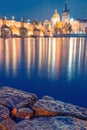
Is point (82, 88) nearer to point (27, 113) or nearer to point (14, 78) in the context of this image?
point (14, 78)

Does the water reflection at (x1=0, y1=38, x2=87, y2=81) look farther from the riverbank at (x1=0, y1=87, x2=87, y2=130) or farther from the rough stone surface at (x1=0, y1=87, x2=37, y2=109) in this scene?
the riverbank at (x1=0, y1=87, x2=87, y2=130)

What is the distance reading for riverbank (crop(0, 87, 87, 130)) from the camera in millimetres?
4488

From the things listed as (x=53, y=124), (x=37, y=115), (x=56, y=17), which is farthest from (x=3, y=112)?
(x=56, y=17)

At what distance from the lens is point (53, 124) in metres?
4.58

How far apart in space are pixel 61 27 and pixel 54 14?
2933 centimetres

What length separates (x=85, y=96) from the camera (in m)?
8.25

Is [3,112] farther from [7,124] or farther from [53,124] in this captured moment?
[53,124]

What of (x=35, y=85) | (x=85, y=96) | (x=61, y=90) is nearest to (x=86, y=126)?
(x=85, y=96)

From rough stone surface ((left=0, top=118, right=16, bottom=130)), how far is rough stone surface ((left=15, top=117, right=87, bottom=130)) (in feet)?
0.52

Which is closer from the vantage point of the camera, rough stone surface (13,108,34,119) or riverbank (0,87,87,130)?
riverbank (0,87,87,130)

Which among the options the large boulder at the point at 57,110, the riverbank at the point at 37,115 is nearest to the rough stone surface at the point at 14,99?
the riverbank at the point at 37,115

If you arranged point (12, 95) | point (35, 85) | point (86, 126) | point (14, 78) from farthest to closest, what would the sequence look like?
point (14, 78)
point (35, 85)
point (12, 95)
point (86, 126)

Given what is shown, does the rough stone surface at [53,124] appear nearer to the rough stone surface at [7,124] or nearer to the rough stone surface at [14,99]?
the rough stone surface at [7,124]

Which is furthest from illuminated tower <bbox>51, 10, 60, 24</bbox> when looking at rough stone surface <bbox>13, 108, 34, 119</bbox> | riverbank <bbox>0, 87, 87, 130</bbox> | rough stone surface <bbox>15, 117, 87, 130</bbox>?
rough stone surface <bbox>15, 117, 87, 130</bbox>
